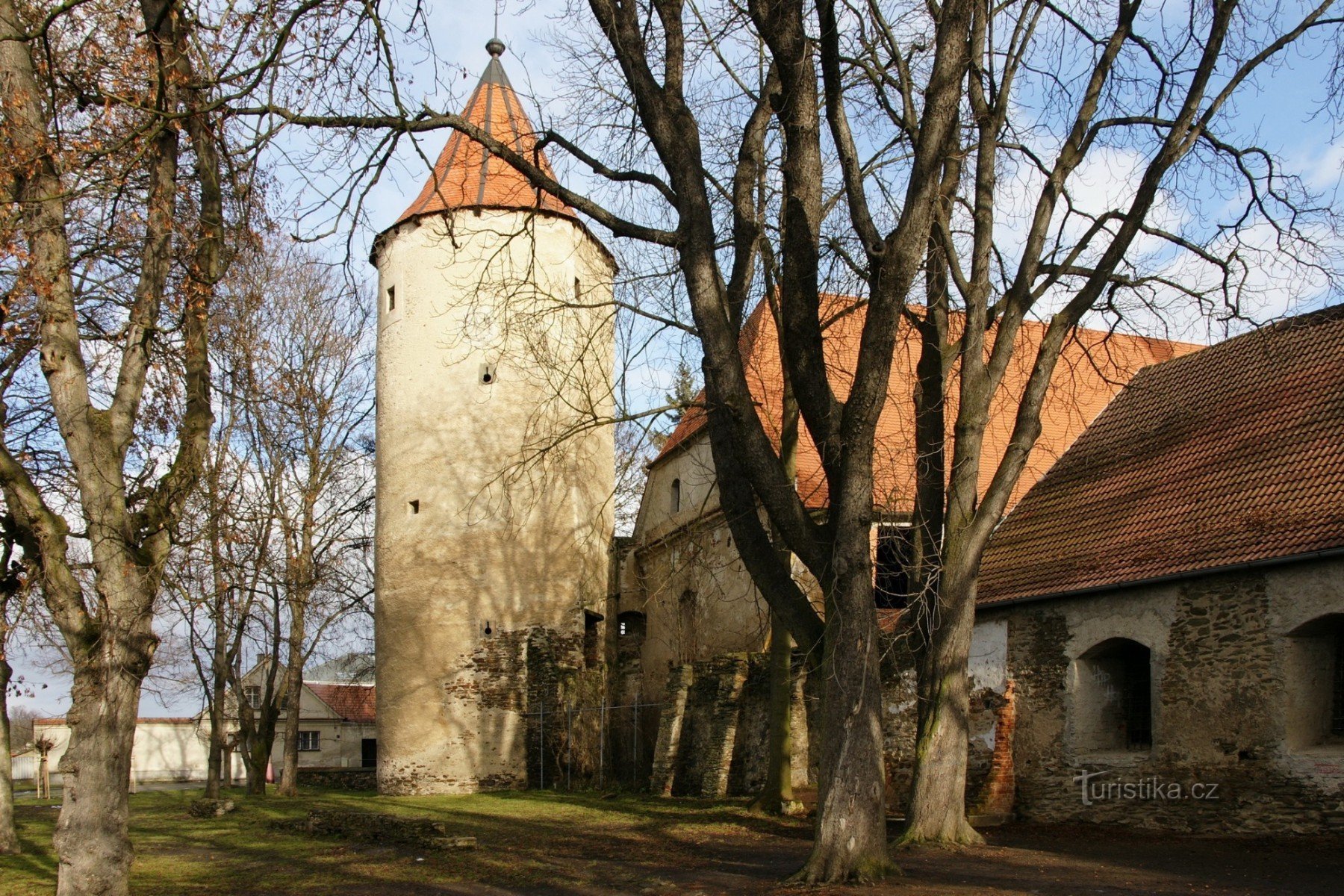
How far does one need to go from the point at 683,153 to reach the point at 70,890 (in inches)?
282

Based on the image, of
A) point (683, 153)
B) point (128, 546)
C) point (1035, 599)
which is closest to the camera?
point (128, 546)

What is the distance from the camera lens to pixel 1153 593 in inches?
520

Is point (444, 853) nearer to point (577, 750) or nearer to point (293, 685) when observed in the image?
point (577, 750)

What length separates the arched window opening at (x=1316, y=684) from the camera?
37.9ft

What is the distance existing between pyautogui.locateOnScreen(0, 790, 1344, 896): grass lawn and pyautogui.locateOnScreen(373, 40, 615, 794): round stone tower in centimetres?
538

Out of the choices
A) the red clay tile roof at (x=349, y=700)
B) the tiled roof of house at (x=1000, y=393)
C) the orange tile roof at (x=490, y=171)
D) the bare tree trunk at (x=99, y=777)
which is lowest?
the red clay tile roof at (x=349, y=700)

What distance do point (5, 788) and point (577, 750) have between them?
1105 centimetres

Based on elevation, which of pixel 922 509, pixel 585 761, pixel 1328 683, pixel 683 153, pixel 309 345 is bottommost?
pixel 585 761

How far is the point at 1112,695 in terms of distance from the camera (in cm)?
1405

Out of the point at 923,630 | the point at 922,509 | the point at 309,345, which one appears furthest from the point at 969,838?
the point at 309,345

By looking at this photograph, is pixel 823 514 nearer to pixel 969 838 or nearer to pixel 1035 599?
pixel 1035 599

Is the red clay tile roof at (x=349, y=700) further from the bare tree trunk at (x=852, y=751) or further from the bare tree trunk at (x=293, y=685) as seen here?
the bare tree trunk at (x=852, y=751)

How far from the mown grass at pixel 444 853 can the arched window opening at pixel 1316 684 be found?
215 inches

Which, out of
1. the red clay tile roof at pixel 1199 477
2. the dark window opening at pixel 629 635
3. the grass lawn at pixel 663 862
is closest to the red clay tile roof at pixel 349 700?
the dark window opening at pixel 629 635
